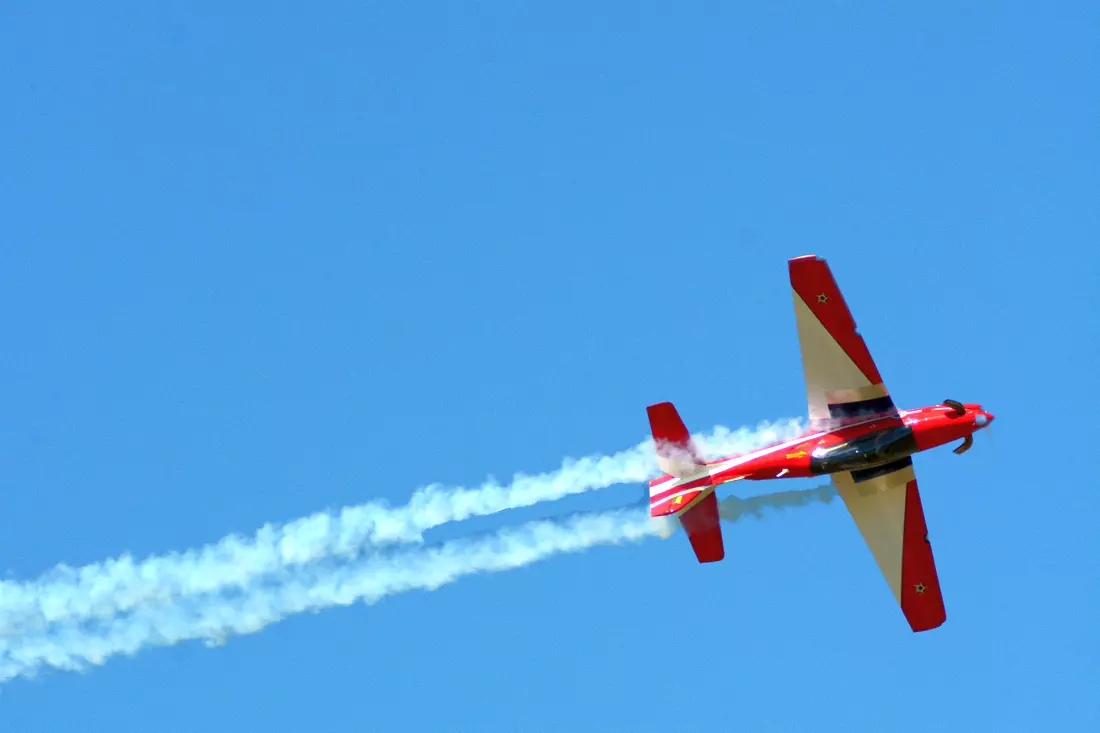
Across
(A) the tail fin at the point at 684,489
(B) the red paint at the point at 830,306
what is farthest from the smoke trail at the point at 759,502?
(B) the red paint at the point at 830,306

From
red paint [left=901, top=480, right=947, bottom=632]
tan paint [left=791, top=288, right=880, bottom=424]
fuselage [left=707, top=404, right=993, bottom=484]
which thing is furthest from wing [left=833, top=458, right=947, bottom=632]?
tan paint [left=791, top=288, right=880, bottom=424]

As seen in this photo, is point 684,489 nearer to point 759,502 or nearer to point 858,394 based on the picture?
point 759,502

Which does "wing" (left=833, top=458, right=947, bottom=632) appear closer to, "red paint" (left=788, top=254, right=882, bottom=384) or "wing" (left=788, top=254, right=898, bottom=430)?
"wing" (left=788, top=254, right=898, bottom=430)

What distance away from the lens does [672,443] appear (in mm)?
51750

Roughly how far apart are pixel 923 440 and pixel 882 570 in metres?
3.96

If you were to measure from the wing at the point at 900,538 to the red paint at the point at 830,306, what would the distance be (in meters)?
3.16

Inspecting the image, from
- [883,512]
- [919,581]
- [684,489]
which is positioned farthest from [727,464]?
[919,581]

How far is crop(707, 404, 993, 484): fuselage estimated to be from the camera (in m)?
50.2

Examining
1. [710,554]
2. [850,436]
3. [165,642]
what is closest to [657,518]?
[710,554]

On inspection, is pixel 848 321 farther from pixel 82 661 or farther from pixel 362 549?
pixel 82 661

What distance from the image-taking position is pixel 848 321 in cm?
5003

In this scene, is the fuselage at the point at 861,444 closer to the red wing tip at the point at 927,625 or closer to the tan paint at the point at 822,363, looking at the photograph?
the tan paint at the point at 822,363

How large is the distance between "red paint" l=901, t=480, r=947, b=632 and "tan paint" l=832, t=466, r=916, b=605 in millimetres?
134

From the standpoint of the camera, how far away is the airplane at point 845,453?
50.2m
